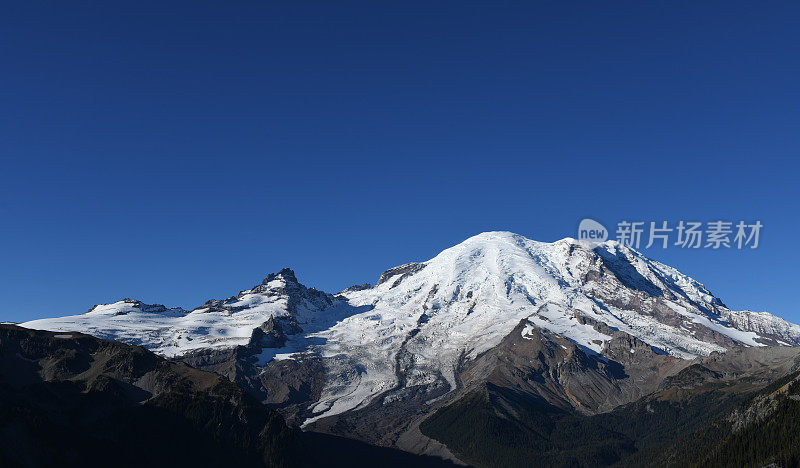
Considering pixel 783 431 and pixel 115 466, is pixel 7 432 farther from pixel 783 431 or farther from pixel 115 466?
pixel 783 431

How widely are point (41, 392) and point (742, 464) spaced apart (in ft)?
798

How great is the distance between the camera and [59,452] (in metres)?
167

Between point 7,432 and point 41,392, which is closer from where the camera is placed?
point 7,432

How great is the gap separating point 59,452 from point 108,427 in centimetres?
3161

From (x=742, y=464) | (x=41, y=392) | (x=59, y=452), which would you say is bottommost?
(x=742, y=464)

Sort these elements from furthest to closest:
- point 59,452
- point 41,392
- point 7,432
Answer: point 41,392, point 59,452, point 7,432

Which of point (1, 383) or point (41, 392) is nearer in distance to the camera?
point (1, 383)

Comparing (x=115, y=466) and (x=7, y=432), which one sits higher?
(x=7, y=432)

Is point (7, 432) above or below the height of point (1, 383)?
below

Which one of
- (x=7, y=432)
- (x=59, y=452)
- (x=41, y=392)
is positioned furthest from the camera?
(x=41, y=392)

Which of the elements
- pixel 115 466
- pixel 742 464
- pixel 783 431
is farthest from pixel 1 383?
pixel 783 431

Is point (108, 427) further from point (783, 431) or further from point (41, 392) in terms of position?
point (783, 431)

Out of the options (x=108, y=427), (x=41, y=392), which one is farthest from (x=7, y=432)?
(x=108, y=427)

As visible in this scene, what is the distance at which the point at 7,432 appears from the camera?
505 feet
